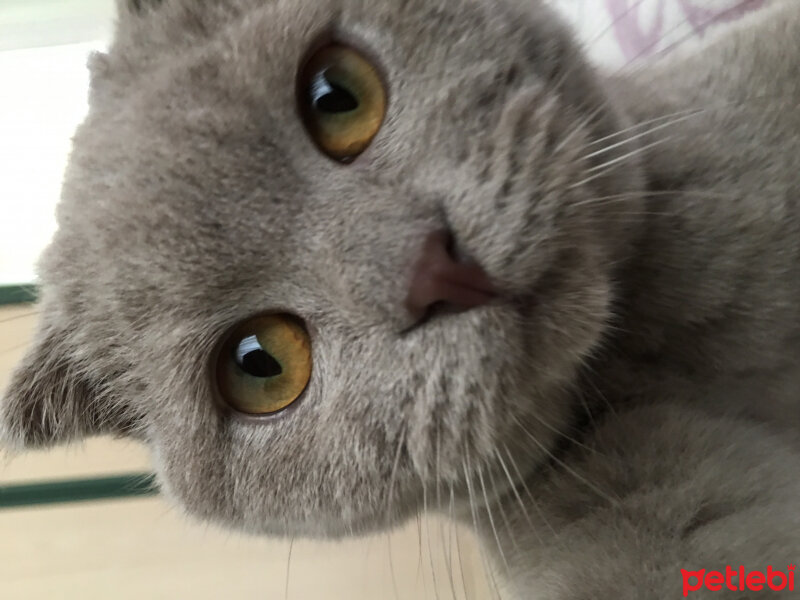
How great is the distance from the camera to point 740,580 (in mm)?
535

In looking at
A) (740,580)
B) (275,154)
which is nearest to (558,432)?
(740,580)

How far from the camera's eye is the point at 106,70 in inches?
29.4

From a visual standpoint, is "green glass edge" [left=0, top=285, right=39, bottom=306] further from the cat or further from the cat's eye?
the cat's eye

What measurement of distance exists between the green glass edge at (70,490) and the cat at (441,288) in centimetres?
28

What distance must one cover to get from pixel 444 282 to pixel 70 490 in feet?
2.44

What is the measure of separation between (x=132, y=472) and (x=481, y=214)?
2.50 ft

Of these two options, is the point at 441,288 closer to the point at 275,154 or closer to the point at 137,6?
the point at 275,154

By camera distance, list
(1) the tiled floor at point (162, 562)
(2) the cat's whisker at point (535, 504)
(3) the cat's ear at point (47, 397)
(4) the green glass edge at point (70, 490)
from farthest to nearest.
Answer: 1. (1) the tiled floor at point (162, 562)
2. (4) the green glass edge at point (70, 490)
3. (3) the cat's ear at point (47, 397)
4. (2) the cat's whisker at point (535, 504)

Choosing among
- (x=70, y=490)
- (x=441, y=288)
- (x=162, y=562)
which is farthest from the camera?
(x=162, y=562)

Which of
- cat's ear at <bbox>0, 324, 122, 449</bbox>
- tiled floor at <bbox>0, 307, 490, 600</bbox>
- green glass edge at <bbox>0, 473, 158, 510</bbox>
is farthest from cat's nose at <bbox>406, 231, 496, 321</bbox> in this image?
tiled floor at <bbox>0, 307, 490, 600</bbox>

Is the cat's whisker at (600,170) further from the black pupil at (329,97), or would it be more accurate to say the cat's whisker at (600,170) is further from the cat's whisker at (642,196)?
the black pupil at (329,97)

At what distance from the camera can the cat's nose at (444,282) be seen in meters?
0.53

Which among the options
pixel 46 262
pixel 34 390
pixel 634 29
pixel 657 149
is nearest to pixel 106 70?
pixel 46 262

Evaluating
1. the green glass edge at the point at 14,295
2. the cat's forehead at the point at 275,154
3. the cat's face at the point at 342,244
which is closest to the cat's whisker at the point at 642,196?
the cat's face at the point at 342,244
